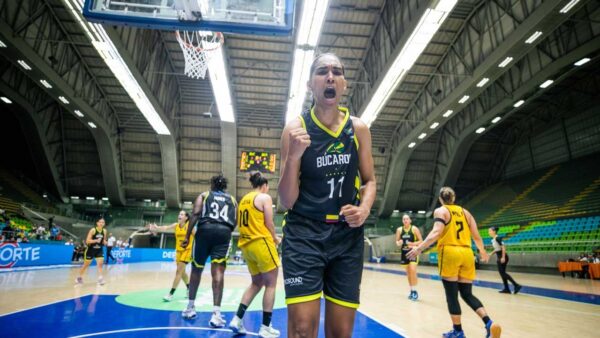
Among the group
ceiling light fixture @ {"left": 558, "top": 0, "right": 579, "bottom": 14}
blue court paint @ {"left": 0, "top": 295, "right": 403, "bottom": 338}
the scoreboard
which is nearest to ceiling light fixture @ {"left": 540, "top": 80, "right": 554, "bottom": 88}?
ceiling light fixture @ {"left": 558, "top": 0, "right": 579, "bottom": 14}

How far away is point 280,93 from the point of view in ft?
Answer: 84.7

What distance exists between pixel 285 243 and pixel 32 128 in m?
32.3

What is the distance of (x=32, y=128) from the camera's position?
2689 cm

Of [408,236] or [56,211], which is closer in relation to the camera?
[408,236]

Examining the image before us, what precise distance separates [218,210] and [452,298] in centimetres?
361

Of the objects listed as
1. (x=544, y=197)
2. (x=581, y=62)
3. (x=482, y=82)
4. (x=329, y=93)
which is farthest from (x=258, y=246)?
(x=544, y=197)

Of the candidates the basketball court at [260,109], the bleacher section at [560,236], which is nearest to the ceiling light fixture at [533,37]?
the basketball court at [260,109]

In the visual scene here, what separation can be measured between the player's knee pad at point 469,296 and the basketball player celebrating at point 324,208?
3.36m

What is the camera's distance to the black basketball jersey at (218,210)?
547 centimetres

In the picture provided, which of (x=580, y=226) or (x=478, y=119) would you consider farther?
(x=478, y=119)

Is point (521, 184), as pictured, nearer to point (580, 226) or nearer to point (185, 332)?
point (580, 226)

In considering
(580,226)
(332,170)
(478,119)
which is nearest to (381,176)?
(478,119)

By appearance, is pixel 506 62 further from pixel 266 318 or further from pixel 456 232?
pixel 266 318

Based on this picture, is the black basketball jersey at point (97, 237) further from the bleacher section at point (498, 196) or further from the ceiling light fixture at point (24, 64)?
the bleacher section at point (498, 196)
